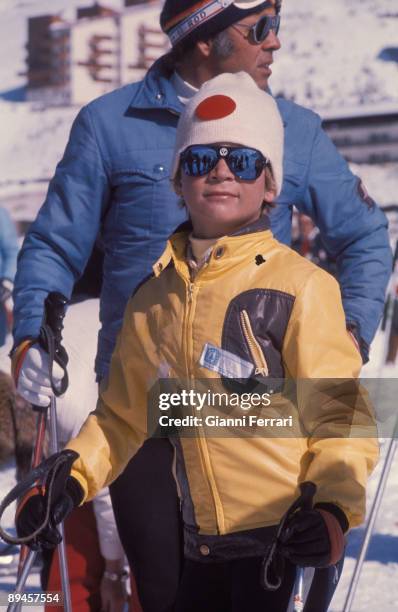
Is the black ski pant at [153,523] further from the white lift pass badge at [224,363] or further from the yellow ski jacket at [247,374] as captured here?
the white lift pass badge at [224,363]

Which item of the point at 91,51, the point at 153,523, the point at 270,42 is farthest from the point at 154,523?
the point at 91,51

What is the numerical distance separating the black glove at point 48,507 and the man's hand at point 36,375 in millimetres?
545

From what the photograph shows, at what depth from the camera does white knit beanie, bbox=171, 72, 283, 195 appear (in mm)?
2098

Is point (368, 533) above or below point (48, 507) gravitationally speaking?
below

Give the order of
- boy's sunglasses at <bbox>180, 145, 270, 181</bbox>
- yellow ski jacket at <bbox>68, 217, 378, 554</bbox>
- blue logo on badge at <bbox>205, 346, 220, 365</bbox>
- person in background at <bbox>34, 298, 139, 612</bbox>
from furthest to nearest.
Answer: person in background at <bbox>34, 298, 139, 612</bbox>, boy's sunglasses at <bbox>180, 145, 270, 181</bbox>, blue logo on badge at <bbox>205, 346, 220, 365</bbox>, yellow ski jacket at <bbox>68, 217, 378, 554</bbox>

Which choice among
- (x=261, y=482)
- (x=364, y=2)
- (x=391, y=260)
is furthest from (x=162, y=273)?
(x=364, y=2)

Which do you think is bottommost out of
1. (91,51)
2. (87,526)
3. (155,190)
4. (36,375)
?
(91,51)

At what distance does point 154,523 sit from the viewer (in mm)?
2398

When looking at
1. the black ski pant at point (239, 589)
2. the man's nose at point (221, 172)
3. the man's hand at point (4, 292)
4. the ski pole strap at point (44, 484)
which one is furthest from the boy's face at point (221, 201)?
the man's hand at point (4, 292)

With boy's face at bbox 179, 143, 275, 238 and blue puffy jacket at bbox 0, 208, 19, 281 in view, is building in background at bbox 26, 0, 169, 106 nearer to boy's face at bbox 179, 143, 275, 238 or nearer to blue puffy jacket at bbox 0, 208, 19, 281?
blue puffy jacket at bbox 0, 208, 19, 281

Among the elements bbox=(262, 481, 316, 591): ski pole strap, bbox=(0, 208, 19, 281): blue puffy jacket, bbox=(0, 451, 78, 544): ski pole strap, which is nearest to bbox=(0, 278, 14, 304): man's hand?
bbox=(0, 208, 19, 281): blue puffy jacket

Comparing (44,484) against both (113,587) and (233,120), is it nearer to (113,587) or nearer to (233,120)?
(233,120)

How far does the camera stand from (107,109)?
2.66m

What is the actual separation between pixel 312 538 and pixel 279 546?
67mm
